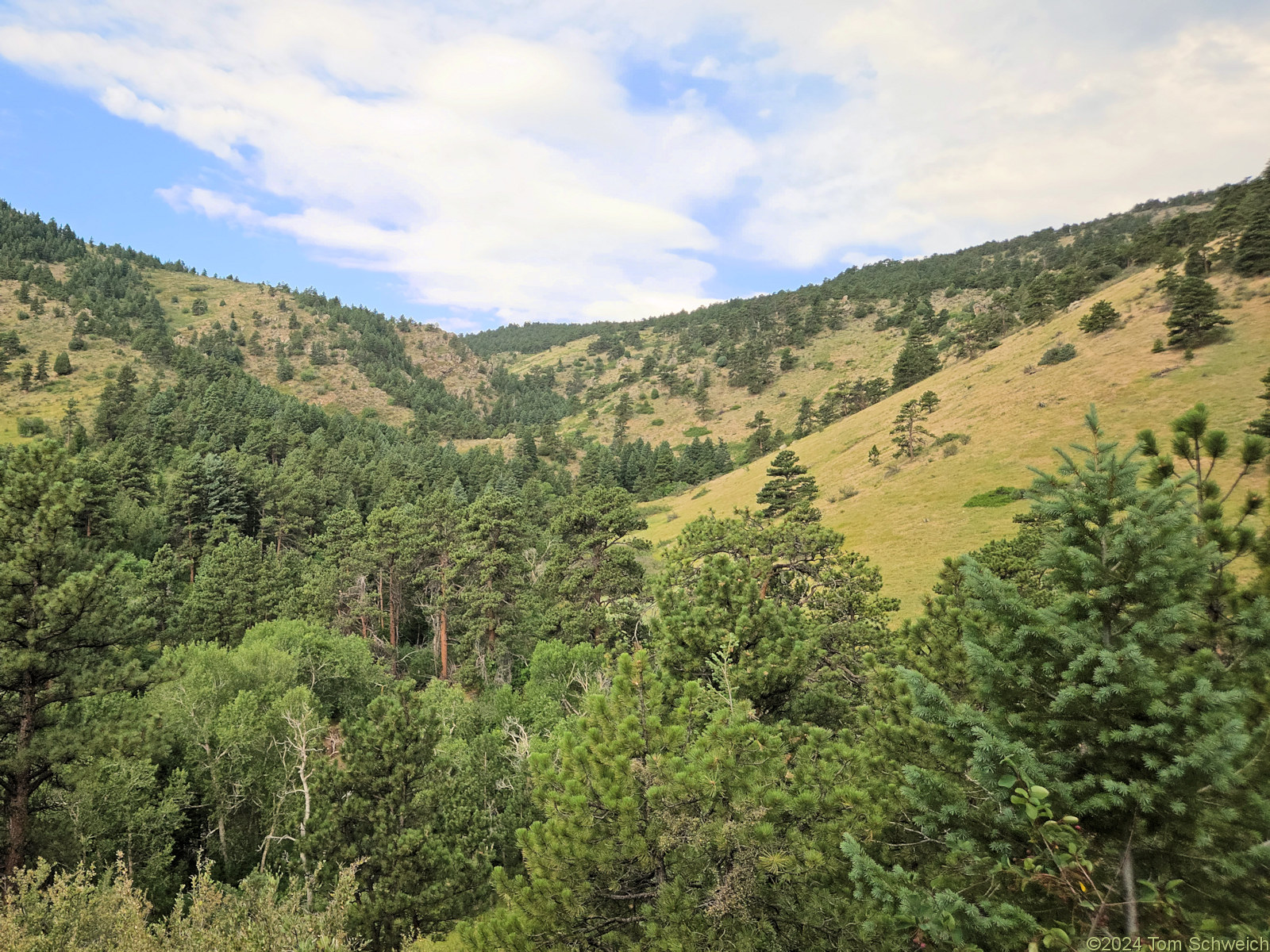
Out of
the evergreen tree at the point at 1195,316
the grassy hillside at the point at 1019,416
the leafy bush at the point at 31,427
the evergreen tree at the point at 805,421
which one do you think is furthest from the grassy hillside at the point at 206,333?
the evergreen tree at the point at 1195,316

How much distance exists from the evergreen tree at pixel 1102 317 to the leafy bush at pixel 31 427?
378 feet

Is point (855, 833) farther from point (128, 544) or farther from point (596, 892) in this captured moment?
point (128, 544)

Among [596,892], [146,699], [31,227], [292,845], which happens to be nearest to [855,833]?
[596,892]

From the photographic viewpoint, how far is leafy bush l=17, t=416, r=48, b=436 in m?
69.9

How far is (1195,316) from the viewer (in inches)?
1612

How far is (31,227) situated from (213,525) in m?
184

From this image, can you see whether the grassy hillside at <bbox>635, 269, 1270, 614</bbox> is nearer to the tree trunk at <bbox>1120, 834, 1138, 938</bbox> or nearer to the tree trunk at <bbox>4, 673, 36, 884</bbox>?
the tree trunk at <bbox>1120, 834, 1138, 938</bbox>

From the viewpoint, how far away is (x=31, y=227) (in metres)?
155

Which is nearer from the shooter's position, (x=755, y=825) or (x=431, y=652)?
(x=755, y=825)

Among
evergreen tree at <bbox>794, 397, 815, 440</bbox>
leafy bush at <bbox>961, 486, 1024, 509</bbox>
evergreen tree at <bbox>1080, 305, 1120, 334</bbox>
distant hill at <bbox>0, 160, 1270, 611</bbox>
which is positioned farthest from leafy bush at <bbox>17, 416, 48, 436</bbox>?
evergreen tree at <bbox>1080, 305, 1120, 334</bbox>

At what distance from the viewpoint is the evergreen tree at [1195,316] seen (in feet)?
133

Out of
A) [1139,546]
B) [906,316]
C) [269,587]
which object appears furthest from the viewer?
[906,316]

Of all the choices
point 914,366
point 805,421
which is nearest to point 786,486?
point 914,366

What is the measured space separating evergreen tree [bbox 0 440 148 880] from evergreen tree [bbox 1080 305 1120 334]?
69625 millimetres
